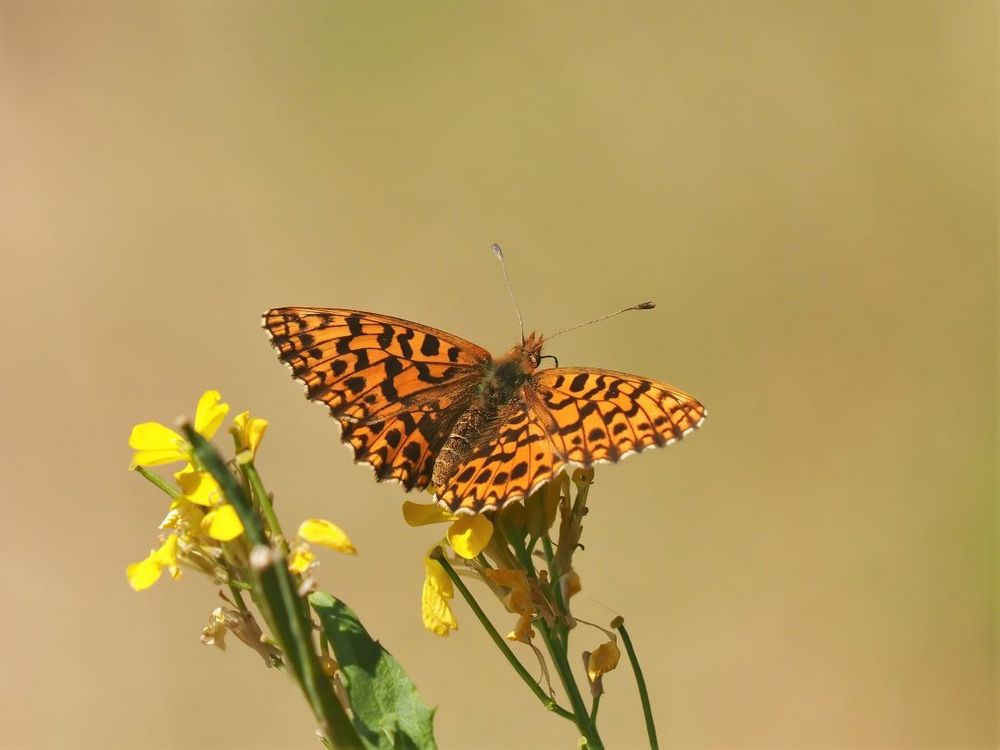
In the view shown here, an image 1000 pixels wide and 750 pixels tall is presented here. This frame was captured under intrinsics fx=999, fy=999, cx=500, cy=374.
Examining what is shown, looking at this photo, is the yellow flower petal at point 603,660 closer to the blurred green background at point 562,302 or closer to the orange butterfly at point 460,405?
the orange butterfly at point 460,405

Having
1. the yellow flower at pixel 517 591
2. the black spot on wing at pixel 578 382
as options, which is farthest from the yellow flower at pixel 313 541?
the black spot on wing at pixel 578 382

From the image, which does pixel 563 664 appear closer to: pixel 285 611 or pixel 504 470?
pixel 504 470

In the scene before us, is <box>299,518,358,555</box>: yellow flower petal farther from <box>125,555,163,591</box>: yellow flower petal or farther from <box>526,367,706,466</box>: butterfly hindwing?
<box>526,367,706,466</box>: butterfly hindwing

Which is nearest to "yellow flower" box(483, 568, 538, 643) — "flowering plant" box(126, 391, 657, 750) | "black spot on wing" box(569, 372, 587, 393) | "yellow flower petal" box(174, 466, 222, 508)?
"flowering plant" box(126, 391, 657, 750)

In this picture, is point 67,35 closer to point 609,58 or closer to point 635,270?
point 609,58

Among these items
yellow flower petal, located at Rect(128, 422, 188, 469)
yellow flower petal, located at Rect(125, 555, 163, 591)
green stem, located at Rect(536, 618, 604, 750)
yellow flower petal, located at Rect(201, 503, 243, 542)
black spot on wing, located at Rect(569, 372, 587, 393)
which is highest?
black spot on wing, located at Rect(569, 372, 587, 393)

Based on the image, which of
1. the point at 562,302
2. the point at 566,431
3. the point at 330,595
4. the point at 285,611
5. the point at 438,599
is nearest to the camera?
the point at 285,611

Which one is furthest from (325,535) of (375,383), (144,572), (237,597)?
(375,383)
